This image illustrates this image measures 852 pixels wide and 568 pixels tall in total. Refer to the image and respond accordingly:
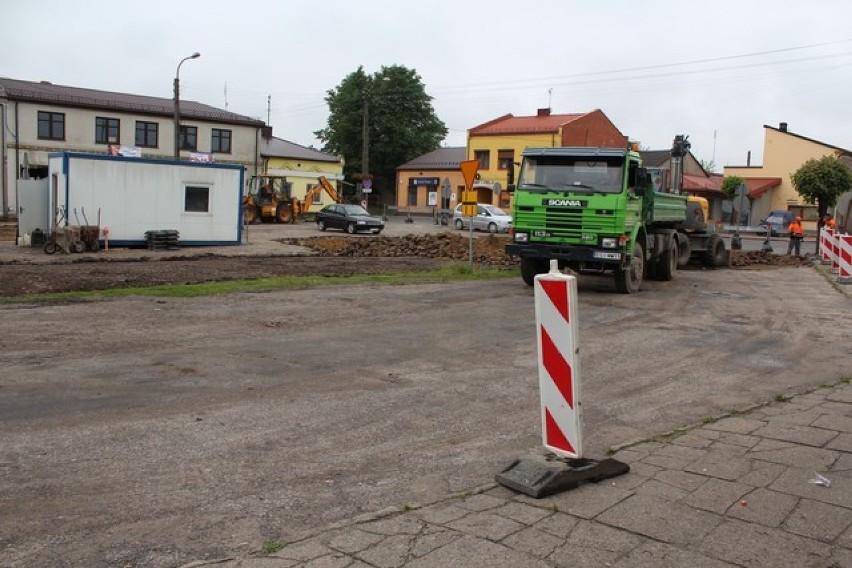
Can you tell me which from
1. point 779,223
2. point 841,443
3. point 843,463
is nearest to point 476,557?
point 843,463

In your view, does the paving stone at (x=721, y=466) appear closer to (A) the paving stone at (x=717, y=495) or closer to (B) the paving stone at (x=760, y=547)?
(A) the paving stone at (x=717, y=495)

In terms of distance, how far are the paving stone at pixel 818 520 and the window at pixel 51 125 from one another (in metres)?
51.5

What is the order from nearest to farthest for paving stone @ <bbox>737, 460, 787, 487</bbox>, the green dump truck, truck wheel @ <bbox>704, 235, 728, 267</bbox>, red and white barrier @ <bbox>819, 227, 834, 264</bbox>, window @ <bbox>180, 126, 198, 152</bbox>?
1. paving stone @ <bbox>737, 460, 787, 487</bbox>
2. the green dump truck
3. red and white barrier @ <bbox>819, 227, 834, 264</bbox>
4. truck wheel @ <bbox>704, 235, 728, 267</bbox>
5. window @ <bbox>180, 126, 198, 152</bbox>

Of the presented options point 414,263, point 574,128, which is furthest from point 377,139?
point 414,263

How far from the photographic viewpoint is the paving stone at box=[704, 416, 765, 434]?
6102 millimetres

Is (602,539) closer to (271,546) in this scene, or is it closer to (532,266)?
(271,546)

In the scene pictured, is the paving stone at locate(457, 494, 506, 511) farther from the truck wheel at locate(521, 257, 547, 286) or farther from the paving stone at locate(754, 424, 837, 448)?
the truck wheel at locate(521, 257, 547, 286)

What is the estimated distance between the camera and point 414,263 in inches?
909

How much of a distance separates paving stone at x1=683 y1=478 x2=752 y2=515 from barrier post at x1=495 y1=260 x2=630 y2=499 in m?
0.52

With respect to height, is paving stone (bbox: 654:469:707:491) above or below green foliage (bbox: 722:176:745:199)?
below

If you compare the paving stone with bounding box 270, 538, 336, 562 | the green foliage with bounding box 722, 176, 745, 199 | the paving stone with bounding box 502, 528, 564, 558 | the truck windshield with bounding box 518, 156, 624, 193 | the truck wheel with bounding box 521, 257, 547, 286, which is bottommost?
the paving stone with bounding box 270, 538, 336, 562

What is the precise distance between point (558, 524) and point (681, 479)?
1192 millimetres

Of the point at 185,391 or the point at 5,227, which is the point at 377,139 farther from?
the point at 185,391

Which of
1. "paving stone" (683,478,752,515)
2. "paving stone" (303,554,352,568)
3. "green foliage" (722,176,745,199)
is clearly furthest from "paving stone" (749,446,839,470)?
"green foliage" (722,176,745,199)
